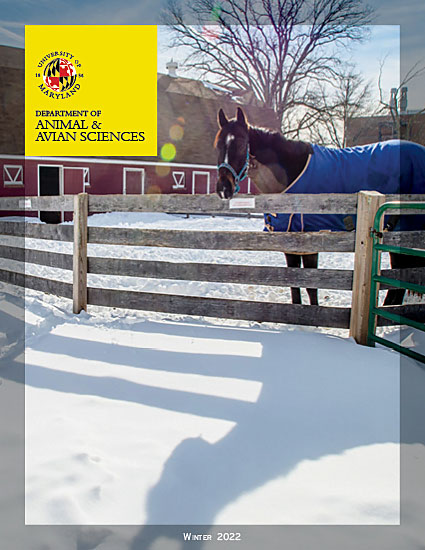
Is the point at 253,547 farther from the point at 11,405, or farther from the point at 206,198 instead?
the point at 206,198

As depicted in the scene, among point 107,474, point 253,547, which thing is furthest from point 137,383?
point 253,547

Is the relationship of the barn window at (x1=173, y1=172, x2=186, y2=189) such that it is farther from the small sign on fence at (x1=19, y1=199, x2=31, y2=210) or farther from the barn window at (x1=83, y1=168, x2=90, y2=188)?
the small sign on fence at (x1=19, y1=199, x2=31, y2=210)

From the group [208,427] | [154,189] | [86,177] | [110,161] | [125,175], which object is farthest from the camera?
[154,189]

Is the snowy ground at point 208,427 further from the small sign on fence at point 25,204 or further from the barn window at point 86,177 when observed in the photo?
the barn window at point 86,177

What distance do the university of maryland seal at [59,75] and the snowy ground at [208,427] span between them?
18445 mm

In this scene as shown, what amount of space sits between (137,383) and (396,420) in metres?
1.72

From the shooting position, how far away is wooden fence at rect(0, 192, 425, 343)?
4309 millimetres

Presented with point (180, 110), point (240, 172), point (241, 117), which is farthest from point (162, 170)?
point (240, 172)

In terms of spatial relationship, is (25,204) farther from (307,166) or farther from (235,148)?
(307,166)

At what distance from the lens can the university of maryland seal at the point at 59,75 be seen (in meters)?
20.1

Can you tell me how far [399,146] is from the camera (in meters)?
5.35

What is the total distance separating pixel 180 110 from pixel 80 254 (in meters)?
21.8

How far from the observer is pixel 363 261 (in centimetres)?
421

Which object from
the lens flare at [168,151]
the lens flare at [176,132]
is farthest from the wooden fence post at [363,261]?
the lens flare at [176,132]
